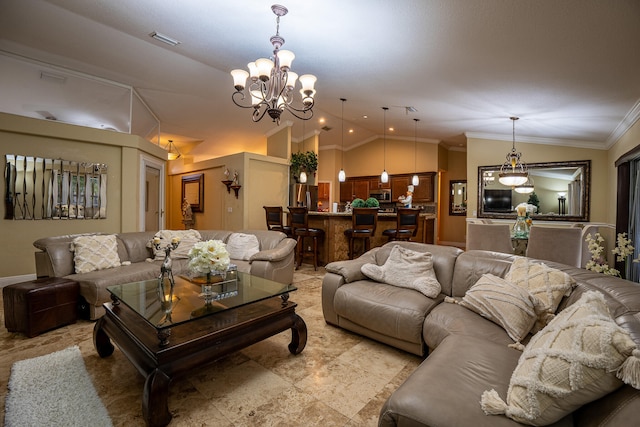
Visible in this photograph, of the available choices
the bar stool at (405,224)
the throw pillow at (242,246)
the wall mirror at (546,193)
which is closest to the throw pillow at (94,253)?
the throw pillow at (242,246)

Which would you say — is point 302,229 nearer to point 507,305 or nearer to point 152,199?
point 152,199

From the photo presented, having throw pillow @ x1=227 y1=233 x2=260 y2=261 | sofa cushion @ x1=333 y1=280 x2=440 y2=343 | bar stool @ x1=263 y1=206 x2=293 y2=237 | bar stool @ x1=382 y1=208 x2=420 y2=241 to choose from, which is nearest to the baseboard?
throw pillow @ x1=227 y1=233 x2=260 y2=261

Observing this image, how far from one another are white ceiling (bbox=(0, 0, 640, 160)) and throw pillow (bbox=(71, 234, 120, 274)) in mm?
2523

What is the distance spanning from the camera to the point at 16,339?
253cm

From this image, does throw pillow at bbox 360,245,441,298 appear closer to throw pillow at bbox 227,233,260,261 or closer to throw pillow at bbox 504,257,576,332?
throw pillow at bbox 504,257,576,332

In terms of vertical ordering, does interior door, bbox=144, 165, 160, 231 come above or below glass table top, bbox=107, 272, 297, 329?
above

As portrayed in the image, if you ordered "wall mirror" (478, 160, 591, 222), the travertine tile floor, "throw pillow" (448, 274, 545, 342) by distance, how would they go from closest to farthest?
the travertine tile floor, "throw pillow" (448, 274, 545, 342), "wall mirror" (478, 160, 591, 222)

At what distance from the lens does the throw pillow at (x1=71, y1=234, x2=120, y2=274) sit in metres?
3.13

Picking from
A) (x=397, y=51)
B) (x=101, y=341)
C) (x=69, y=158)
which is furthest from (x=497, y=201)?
(x=69, y=158)

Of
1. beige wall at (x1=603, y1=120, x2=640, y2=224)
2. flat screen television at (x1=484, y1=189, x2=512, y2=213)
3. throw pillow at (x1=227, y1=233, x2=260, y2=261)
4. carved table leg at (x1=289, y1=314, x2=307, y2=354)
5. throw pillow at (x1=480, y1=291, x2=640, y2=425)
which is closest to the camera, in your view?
throw pillow at (x1=480, y1=291, x2=640, y2=425)

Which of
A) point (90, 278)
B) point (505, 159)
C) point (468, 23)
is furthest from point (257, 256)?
point (505, 159)

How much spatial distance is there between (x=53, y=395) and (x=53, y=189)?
386cm

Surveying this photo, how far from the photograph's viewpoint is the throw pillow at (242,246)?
3982 mm

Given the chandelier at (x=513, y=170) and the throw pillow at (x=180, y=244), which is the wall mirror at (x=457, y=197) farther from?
the throw pillow at (x=180, y=244)
